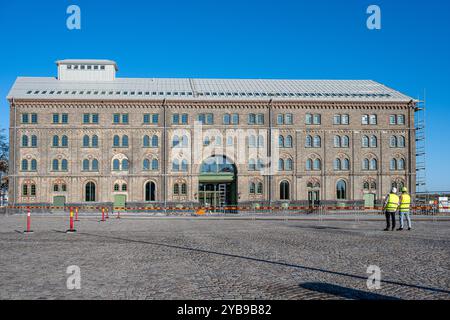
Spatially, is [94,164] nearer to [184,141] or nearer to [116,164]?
[116,164]

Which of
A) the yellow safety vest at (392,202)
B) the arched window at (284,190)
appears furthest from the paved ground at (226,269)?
the arched window at (284,190)

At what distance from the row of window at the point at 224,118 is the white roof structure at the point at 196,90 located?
5.66 feet

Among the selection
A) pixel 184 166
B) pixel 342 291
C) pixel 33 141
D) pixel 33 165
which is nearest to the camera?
pixel 342 291

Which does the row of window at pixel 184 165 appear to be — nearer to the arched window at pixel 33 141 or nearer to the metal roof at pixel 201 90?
the arched window at pixel 33 141

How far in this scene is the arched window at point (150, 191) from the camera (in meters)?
52.7

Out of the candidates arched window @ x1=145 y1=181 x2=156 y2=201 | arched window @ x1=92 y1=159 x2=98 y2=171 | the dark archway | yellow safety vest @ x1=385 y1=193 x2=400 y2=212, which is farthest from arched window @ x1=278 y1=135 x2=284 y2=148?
yellow safety vest @ x1=385 y1=193 x2=400 y2=212

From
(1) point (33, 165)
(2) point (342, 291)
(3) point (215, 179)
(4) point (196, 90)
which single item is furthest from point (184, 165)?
(2) point (342, 291)

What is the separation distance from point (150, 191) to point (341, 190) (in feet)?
67.2

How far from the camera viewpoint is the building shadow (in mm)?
7167

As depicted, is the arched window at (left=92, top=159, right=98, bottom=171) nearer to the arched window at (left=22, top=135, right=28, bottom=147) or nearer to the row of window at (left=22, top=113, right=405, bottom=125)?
the row of window at (left=22, top=113, right=405, bottom=125)

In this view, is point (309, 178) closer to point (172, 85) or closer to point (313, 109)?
point (313, 109)

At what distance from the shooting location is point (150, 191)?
52875 mm

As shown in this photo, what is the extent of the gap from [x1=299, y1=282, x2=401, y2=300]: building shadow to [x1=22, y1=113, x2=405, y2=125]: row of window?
45689 millimetres
